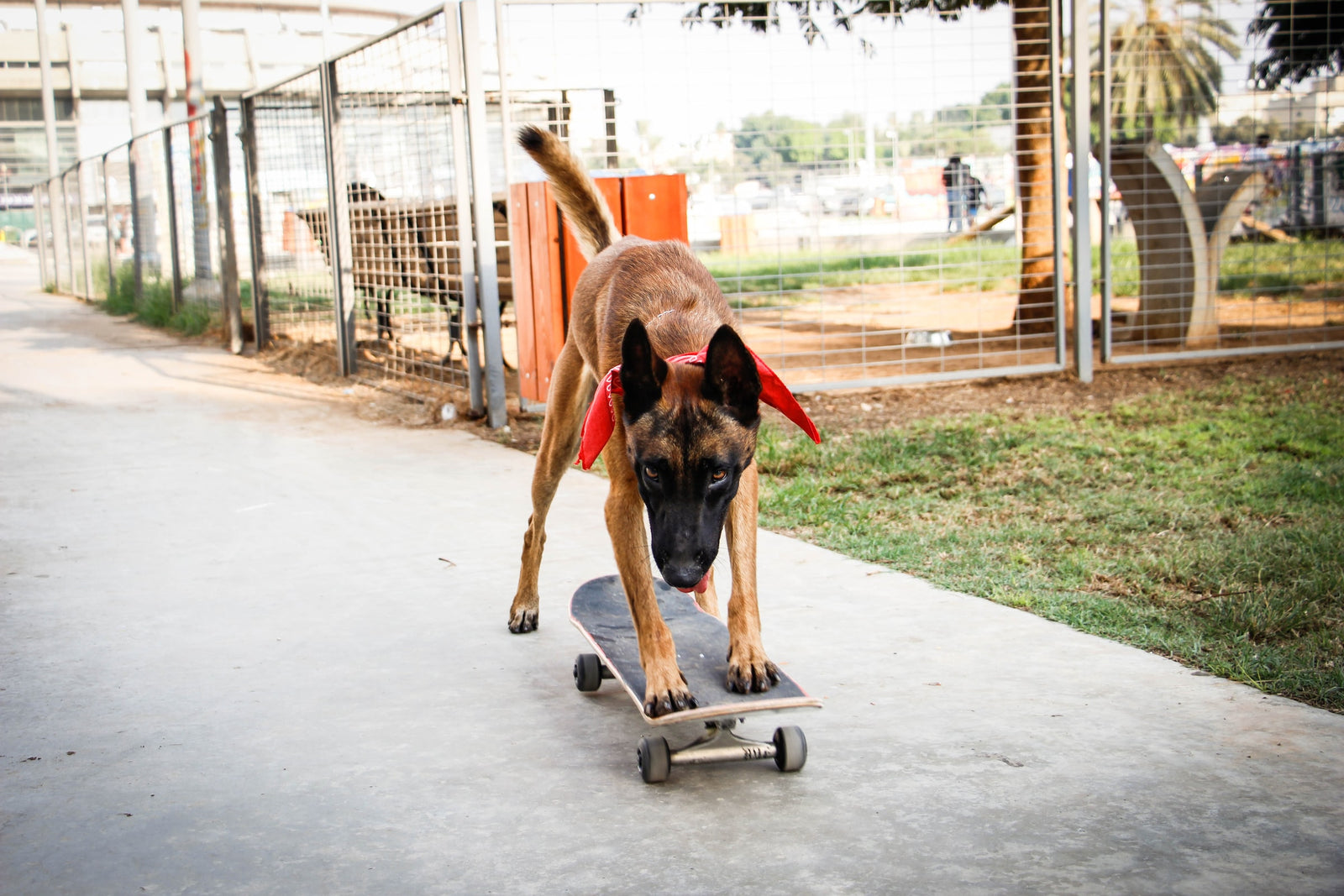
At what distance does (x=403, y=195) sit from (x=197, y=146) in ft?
16.7

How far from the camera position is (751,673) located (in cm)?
281

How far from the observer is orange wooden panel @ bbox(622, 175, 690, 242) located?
730cm

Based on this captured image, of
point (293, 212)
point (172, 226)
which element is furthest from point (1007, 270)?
point (172, 226)

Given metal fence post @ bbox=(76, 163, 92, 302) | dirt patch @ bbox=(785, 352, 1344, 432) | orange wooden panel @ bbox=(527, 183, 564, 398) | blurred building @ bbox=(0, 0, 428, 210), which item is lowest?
dirt patch @ bbox=(785, 352, 1344, 432)

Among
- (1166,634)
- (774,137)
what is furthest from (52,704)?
(774,137)

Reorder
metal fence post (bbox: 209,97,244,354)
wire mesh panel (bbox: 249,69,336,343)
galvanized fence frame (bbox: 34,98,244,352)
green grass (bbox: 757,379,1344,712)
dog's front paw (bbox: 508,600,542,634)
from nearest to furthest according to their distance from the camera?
green grass (bbox: 757,379,1344,712) < dog's front paw (bbox: 508,600,542,634) < wire mesh panel (bbox: 249,69,336,343) < metal fence post (bbox: 209,97,244,354) < galvanized fence frame (bbox: 34,98,244,352)

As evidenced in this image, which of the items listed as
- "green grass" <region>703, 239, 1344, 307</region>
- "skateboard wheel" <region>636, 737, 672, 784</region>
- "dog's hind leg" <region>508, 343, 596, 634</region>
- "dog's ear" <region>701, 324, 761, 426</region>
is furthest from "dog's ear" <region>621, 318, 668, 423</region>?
"green grass" <region>703, 239, 1344, 307</region>

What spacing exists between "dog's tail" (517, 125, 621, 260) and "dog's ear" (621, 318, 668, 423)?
5.69 feet

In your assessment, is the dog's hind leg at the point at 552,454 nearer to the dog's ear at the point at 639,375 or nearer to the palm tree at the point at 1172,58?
the dog's ear at the point at 639,375

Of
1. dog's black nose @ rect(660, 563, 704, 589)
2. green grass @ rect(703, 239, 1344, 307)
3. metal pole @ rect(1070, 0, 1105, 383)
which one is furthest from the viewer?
green grass @ rect(703, 239, 1344, 307)

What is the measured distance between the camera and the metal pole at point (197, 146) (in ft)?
42.2

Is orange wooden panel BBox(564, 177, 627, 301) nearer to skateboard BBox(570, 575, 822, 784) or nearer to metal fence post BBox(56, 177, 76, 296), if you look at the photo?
skateboard BBox(570, 575, 822, 784)

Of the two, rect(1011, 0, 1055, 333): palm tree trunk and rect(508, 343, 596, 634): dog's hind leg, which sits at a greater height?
rect(1011, 0, 1055, 333): palm tree trunk

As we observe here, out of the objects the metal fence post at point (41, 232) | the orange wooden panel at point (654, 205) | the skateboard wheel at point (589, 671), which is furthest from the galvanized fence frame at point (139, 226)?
the skateboard wheel at point (589, 671)
